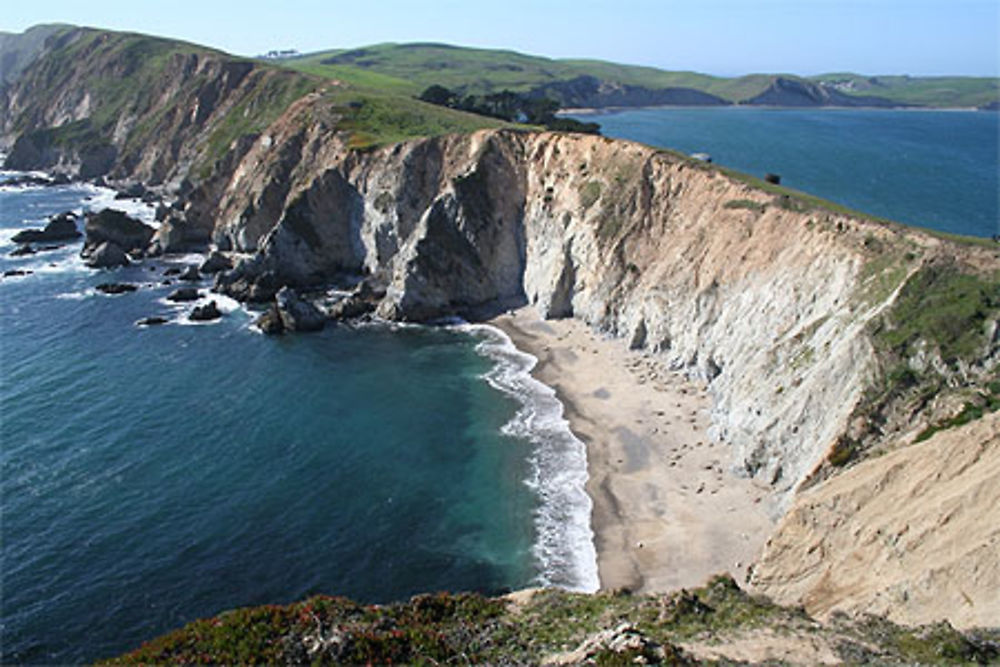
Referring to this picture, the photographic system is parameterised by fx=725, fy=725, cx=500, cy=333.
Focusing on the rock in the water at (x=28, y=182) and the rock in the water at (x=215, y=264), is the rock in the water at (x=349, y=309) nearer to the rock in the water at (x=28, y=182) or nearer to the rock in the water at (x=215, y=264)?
the rock in the water at (x=215, y=264)

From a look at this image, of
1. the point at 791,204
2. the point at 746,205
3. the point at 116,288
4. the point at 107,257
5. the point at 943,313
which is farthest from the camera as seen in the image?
the point at 107,257

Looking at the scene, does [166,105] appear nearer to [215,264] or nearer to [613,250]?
[215,264]

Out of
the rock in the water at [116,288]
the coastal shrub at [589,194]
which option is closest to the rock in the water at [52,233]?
the rock in the water at [116,288]

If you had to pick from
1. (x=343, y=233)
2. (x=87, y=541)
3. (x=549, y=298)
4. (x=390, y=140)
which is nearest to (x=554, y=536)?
(x=87, y=541)

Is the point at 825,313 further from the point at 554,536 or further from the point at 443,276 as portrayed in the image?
the point at 443,276

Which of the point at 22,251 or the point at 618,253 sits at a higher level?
the point at 618,253

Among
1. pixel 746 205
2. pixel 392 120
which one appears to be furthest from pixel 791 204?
pixel 392 120
